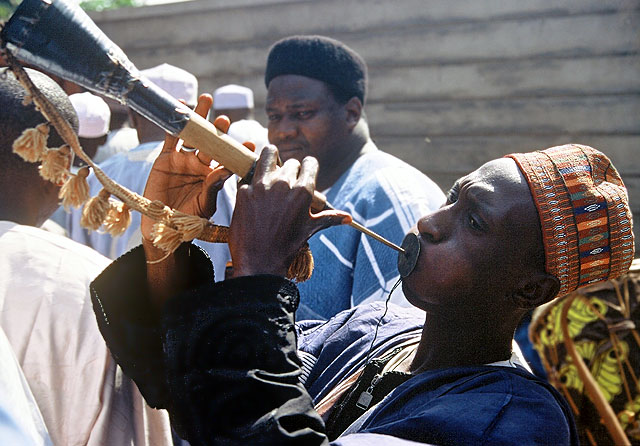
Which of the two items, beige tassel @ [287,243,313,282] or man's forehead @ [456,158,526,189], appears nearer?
beige tassel @ [287,243,313,282]

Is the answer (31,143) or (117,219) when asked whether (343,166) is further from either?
(31,143)

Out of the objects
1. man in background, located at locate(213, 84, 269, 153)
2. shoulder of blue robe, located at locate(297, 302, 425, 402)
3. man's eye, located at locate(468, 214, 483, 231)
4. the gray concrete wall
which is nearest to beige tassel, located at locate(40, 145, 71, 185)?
shoulder of blue robe, located at locate(297, 302, 425, 402)

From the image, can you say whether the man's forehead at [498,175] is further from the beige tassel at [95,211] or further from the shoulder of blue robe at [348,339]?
the beige tassel at [95,211]

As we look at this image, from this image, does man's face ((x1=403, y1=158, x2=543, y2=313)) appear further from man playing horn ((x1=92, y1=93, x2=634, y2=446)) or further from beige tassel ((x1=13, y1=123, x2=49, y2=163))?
beige tassel ((x1=13, y1=123, x2=49, y2=163))

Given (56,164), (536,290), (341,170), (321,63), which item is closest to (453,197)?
(536,290)

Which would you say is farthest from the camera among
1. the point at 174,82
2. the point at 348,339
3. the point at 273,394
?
the point at 174,82

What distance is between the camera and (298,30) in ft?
22.5

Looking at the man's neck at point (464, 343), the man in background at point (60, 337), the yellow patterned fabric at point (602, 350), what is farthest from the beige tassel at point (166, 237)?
the yellow patterned fabric at point (602, 350)

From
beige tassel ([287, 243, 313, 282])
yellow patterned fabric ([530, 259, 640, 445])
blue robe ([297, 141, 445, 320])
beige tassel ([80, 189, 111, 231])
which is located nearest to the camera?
beige tassel ([80, 189, 111, 231])

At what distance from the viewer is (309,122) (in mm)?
3488

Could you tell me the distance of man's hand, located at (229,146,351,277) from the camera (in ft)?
4.91

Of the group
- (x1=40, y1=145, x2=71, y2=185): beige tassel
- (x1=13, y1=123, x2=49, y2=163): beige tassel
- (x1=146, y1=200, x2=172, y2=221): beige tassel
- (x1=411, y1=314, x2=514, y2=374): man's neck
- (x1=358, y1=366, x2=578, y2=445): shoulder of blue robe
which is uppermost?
(x1=13, y1=123, x2=49, y2=163): beige tassel

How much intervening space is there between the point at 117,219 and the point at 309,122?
6.64 ft

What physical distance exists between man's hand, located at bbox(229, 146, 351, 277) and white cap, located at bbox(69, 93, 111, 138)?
3.52 metres
